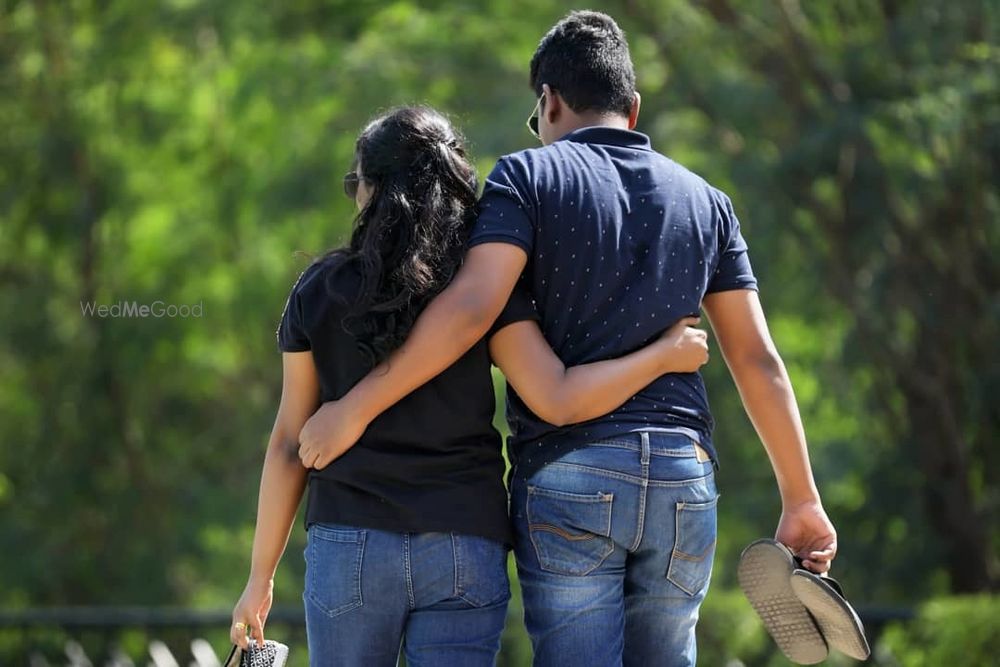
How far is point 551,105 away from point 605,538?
2.61 ft

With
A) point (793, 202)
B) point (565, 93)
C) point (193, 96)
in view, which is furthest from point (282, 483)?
point (193, 96)

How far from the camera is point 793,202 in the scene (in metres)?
6.35

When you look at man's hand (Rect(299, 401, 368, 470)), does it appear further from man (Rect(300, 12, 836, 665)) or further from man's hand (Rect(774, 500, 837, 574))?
man's hand (Rect(774, 500, 837, 574))

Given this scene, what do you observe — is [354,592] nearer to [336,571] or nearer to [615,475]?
[336,571]

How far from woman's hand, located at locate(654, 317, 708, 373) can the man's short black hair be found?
431 millimetres

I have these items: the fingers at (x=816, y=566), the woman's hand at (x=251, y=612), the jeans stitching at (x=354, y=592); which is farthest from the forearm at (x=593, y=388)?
the woman's hand at (x=251, y=612)

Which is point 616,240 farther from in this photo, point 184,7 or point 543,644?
point 184,7

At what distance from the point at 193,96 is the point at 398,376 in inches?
312

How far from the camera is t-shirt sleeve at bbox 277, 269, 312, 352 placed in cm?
218

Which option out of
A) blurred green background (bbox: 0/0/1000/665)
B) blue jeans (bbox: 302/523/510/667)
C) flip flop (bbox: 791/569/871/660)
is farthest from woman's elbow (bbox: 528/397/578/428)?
blurred green background (bbox: 0/0/1000/665)

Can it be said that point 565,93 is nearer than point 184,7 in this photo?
Yes

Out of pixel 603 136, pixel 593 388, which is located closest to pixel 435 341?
pixel 593 388

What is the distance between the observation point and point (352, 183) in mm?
2311

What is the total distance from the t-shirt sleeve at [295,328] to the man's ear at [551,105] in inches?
21.1
